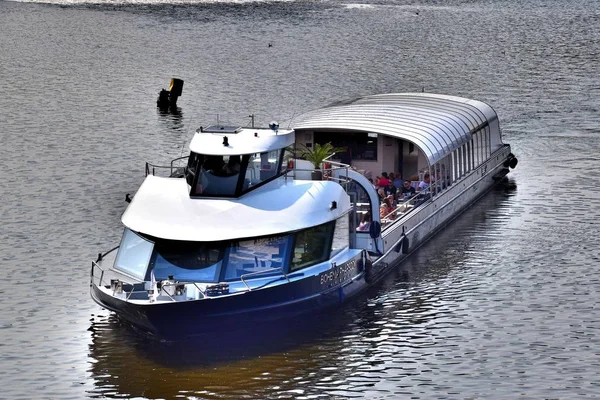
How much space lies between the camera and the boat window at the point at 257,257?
1923 inches

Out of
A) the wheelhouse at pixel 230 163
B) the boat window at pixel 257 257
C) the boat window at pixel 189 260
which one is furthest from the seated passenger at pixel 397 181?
the boat window at pixel 189 260

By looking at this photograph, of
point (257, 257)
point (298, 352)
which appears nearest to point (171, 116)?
point (257, 257)

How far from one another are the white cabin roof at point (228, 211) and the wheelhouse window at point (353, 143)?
525 inches

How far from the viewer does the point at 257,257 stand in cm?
4947

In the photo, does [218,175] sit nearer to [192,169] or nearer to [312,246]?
[192,169]

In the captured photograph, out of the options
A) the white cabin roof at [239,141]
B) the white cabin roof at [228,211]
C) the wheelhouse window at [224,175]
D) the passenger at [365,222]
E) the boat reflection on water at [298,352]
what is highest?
the white cabin roof at [239,141]

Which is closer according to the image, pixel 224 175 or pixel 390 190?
pixel 224 175

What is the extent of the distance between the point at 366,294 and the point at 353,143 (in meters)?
12.9

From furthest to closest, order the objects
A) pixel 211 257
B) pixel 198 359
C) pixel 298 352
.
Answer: pixel 211 257 < pixel 298 352 < pixel 198 359

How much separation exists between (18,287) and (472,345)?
20.2m

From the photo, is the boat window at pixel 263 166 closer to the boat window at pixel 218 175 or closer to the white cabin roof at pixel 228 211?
the white cabin roof at pixel 228 211

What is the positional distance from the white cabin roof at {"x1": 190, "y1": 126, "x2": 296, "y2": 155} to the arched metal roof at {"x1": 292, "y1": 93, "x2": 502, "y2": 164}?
40.7 ft

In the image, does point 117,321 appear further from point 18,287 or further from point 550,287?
point 550,287

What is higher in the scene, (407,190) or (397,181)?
(397,181)
